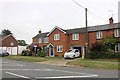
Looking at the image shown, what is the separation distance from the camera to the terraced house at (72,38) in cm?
3359

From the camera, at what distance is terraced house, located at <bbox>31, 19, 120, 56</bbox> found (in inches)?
1323

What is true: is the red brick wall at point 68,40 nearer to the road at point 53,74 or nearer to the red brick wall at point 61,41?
the red brick wall at point 61,41

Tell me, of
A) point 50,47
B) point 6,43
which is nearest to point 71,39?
point 50,47

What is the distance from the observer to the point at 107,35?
109 feet

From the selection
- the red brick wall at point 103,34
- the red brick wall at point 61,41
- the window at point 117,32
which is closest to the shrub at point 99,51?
the window at point 117,32

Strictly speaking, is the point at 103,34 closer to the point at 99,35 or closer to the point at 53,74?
the point at 99,35

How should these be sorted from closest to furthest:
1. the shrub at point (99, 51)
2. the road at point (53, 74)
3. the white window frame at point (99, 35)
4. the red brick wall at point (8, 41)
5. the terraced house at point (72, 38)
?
the road at point (53, 74) < the shrub at point (99, 51) < the terraced house at point (72, 38) < the white window frame at point (99, 35) < the red brick wall at point (8, 41)

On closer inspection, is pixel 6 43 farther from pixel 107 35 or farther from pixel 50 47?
pixel 107 35

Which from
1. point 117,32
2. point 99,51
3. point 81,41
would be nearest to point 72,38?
point 81,41

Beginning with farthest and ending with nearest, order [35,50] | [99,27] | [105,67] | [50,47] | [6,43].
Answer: [6,43] < [35,50] < [50,47] < [99,27] < [105,67]

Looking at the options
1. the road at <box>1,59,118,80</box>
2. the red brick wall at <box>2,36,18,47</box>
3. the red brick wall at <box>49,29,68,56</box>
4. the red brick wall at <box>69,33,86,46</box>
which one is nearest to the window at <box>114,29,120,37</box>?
the red brick wall at <box>69,33,86,46</box>

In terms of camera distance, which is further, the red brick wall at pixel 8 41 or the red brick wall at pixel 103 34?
the red brick wall at pixel 8 41

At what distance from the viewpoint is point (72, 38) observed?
39.1 m

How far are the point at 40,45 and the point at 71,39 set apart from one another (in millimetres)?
10873
